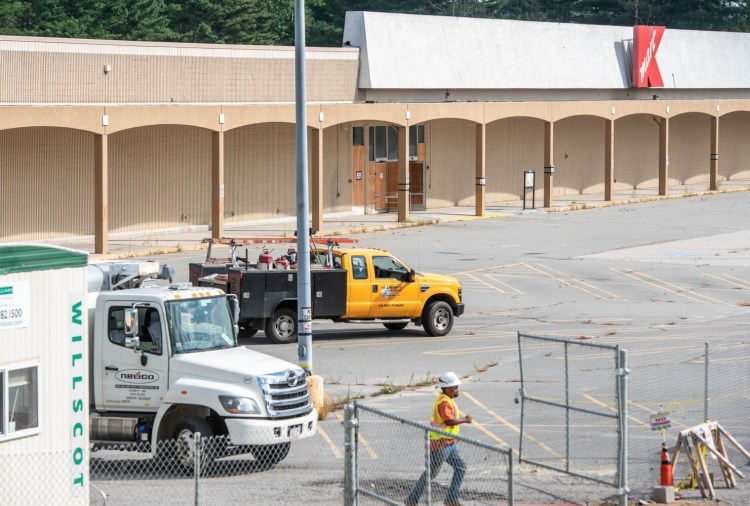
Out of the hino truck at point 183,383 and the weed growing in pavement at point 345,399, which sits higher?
the hino truck at point 183,383

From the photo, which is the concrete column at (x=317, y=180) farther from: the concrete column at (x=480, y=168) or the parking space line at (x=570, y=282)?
the parking space line at (x=570, y=282)

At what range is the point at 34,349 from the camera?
43.4 feet

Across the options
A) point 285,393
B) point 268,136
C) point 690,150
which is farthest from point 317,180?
point 690,150

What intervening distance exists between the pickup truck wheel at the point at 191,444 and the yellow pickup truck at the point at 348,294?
9181mm

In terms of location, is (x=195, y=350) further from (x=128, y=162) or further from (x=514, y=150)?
(x=514, y=150)

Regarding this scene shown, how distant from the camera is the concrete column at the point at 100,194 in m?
37.1

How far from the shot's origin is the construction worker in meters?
13.3

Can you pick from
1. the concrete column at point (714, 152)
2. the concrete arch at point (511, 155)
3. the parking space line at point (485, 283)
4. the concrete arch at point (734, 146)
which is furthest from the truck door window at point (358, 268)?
the concrete arch at point (734, 146)

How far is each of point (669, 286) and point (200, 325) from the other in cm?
2075

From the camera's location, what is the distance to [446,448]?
44.2ft

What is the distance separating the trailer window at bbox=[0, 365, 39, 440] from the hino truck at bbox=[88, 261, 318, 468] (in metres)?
2.87

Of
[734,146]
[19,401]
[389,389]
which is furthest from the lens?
[734,146]

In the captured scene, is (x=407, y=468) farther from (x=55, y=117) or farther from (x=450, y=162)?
(x=450, y=162)

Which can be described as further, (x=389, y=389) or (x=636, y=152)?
(x=636, y=152)
